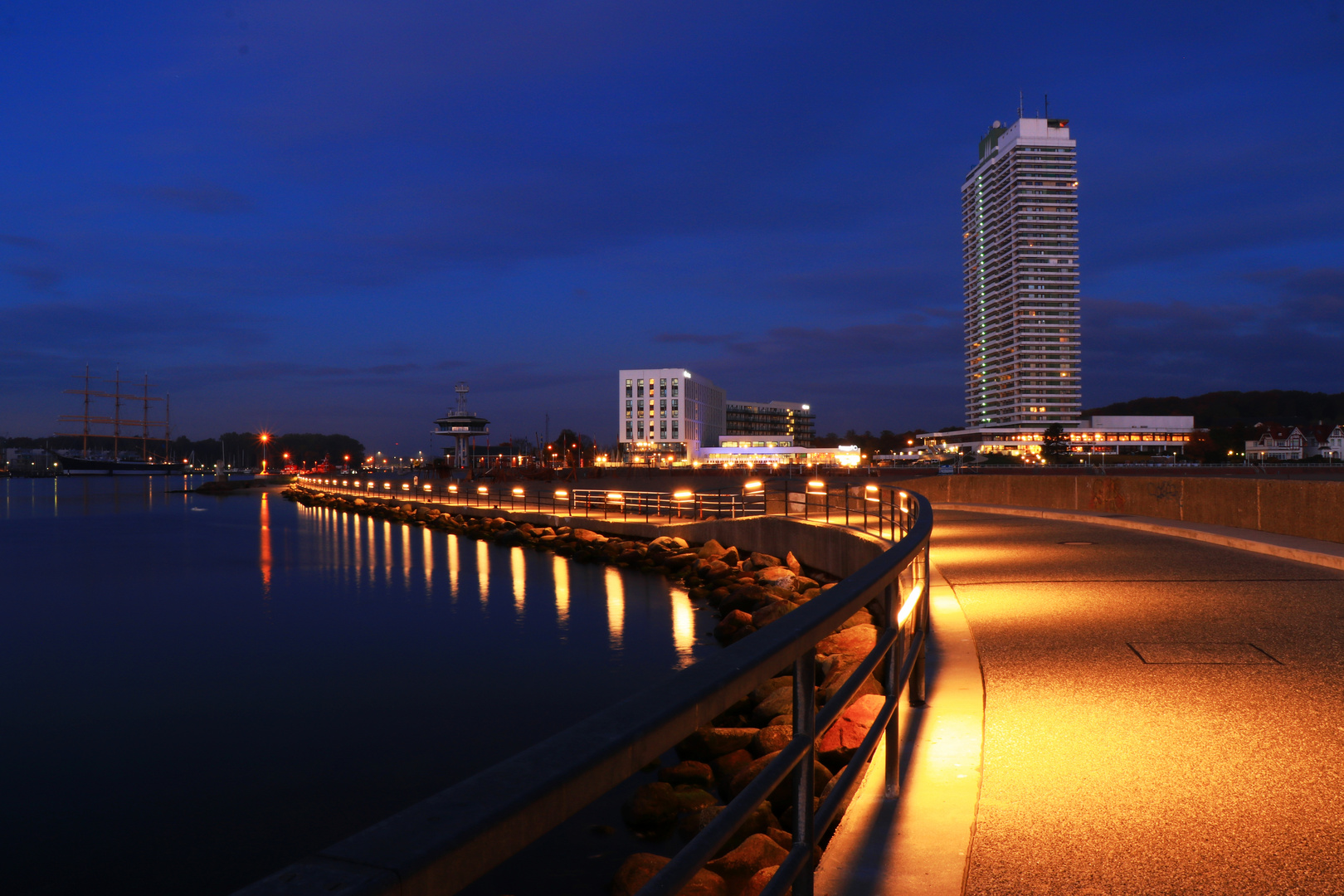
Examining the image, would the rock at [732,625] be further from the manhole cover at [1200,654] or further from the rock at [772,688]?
the manhole cover at [1200,654]

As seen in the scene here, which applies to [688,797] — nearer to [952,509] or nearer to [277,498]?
[952,509]

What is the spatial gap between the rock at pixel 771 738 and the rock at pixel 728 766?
178 millimetres

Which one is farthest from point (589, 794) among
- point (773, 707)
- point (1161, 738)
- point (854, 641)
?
point (854, 641)

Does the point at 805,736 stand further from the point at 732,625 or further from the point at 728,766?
the point at 732,625

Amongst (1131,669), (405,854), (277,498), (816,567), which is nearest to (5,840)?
(1131,669)

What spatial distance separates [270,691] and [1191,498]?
20069 millimetres

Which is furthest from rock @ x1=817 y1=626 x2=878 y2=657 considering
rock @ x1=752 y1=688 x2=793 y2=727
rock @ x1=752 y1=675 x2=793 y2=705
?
rock @ x1=752 y1=688 x2=793 y2=727

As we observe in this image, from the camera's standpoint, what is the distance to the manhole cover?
737cm

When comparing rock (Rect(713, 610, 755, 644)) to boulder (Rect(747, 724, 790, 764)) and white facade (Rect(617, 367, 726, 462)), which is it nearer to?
boulder (Rect(747, 724, 790, 764))

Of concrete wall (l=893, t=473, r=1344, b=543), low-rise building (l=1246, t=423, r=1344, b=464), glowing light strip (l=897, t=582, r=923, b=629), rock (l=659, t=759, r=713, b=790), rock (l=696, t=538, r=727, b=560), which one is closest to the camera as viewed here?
glowing light strip (l=897, t=582, r=923, b=629)

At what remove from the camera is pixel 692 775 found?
968 cm

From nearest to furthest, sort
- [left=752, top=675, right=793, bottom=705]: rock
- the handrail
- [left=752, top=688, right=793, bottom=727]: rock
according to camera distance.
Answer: the handrail < [left=752, top=688, right=793, bottom=727]: rock < [left=752, top=675, right=793, bottom=705]: rock

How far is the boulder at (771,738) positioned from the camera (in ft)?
28.8

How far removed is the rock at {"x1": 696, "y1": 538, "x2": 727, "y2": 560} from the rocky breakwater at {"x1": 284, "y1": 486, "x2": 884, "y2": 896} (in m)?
2.63
